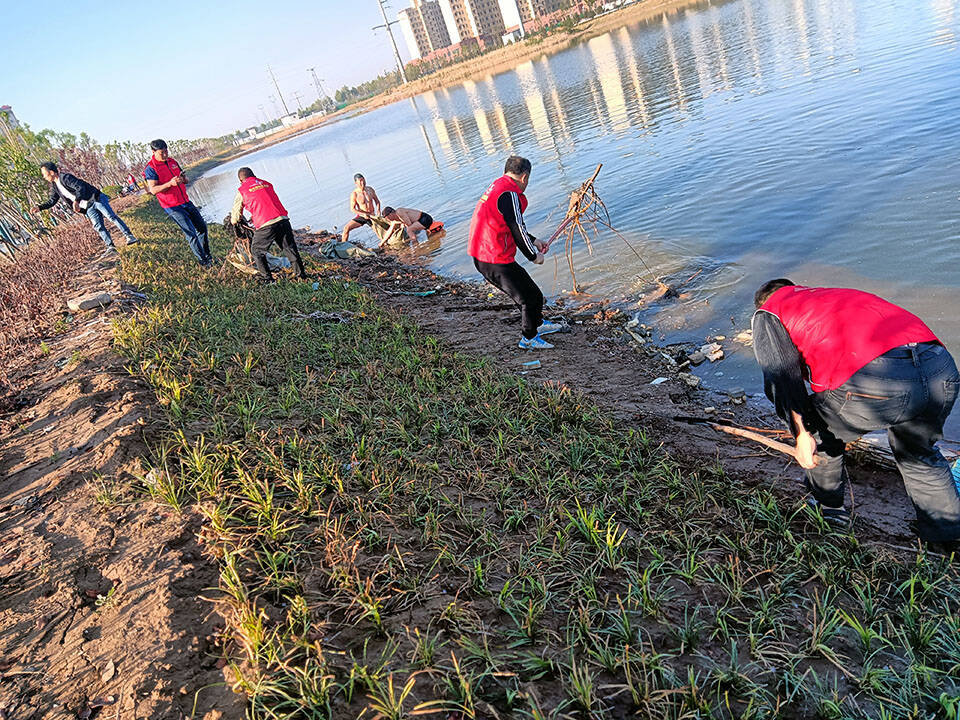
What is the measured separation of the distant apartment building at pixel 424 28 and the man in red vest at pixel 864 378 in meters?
165

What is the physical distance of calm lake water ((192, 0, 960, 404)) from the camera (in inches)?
271

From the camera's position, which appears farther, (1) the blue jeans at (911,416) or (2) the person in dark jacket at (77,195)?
(2) the person in dark jacket at (77,195)

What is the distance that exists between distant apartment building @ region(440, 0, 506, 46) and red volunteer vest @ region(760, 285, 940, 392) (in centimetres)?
14383

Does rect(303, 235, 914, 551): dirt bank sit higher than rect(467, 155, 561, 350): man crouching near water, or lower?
lower

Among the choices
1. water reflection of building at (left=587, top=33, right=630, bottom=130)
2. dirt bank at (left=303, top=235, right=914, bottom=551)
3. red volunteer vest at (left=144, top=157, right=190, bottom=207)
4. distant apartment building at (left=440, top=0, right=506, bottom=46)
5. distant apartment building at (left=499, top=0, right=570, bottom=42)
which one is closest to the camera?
dirt bank at (left=303, top=235, right=914, bottom=551)

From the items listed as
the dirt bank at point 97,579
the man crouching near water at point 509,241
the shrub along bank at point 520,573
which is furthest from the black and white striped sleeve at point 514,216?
the dirt bank at point 97,579

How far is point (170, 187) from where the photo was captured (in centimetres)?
937

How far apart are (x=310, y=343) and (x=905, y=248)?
24.4 ft

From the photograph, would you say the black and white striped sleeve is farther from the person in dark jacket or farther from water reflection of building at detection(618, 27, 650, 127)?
water reflection of building at detection(618, 27, 650, 127)

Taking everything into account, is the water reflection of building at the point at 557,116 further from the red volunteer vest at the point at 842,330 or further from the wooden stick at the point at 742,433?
the red volunteer vest at the point at 842,330

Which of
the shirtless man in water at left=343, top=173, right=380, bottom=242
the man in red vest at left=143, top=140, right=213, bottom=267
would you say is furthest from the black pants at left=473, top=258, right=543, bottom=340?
the shirtless man in water at left=343, top=173, right=380, bottom=242

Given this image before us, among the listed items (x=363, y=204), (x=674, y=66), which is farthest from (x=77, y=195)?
(x=674, y=66)

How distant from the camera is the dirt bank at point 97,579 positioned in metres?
2.30

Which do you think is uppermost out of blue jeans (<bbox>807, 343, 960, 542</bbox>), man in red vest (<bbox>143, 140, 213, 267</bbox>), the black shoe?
man in red vest (<bbox>143, 140, 213, 267</bbox>)
